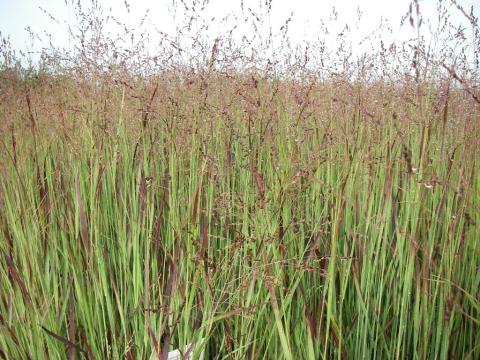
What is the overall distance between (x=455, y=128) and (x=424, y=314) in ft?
3.89

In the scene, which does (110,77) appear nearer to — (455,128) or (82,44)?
(82,44)

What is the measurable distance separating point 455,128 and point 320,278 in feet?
3.54

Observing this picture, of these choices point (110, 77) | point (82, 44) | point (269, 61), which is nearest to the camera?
point (110, 77)

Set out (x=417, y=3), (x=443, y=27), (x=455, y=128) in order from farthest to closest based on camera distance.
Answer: (x=455, y=128) < (x=443, y=27) < (x=417, y=3)

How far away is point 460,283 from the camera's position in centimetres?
146

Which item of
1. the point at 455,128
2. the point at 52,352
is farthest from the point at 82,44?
the point at 455,128

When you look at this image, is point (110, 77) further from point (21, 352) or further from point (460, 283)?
point (460, 283)

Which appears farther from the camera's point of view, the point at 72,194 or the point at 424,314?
the point at 72,194

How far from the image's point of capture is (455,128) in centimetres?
216

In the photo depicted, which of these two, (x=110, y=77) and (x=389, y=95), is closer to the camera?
(x=110, y=77)

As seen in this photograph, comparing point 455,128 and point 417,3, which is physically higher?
point 417,3

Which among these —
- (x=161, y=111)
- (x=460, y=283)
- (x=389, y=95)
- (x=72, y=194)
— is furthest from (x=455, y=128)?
(x=72, y=194)

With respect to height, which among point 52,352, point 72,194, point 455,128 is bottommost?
point 52,352

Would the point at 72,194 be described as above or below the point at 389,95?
below
